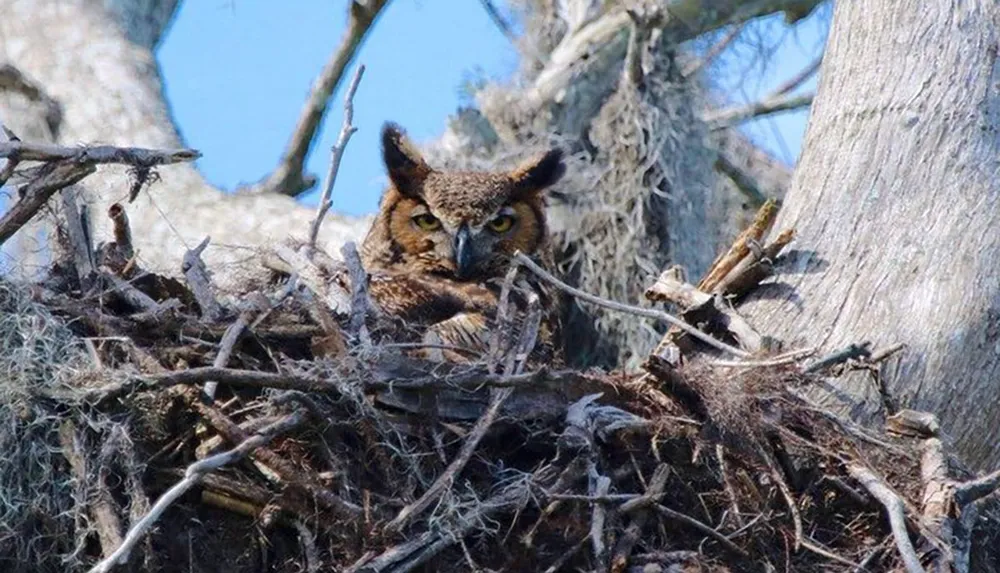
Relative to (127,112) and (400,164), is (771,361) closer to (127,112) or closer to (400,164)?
(400,164)

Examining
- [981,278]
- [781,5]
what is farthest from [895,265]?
[781,5]

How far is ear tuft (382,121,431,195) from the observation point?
420 centimetres

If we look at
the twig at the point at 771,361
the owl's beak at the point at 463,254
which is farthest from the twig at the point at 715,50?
the twig at the point at 771,361

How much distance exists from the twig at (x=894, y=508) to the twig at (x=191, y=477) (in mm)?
934

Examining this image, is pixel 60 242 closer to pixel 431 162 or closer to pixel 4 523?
pixel 4 523

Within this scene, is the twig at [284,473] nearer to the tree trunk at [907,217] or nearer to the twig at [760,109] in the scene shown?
the tree trunk at [907,217]

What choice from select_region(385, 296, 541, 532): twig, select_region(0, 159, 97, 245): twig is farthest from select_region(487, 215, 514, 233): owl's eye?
select_region(0, 159, 97, 245): twig

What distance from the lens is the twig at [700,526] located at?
302 centimetres

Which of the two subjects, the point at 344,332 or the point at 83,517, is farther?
the point at 344,332

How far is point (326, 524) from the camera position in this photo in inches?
112

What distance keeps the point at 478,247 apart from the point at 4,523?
1539 millimetres

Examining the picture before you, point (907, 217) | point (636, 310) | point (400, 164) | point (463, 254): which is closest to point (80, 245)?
point (636, 310)

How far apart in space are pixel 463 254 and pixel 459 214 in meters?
0.09

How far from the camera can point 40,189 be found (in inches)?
116
